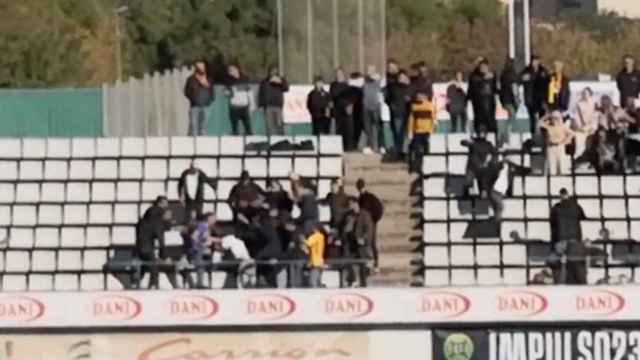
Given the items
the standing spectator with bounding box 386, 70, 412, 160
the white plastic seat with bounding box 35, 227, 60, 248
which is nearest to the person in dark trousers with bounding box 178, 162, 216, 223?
the white plastic seat with bounding box 35, 227, 60, 248

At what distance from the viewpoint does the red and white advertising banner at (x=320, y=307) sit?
84.1 ft

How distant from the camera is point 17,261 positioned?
2836 centimetres

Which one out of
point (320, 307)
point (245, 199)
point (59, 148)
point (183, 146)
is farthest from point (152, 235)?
point (59, 148)

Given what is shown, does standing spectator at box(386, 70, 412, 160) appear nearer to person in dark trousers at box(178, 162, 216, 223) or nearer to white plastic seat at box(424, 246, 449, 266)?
white plastic seat at box(424, 246, 449, 266)

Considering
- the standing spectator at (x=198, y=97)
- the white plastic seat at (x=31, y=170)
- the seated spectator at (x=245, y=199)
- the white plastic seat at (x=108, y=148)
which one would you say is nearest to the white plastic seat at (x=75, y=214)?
the white plastic seat at (x=31, y=170)

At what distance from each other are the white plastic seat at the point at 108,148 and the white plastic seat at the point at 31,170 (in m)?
0.84

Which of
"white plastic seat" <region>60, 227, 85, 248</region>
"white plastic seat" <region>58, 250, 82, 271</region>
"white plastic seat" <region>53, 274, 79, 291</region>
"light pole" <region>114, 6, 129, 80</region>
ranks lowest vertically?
"white plastic seat" <region>53, 274, 79, 291</region>

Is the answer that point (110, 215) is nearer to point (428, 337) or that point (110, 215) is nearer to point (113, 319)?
point (113, 319)

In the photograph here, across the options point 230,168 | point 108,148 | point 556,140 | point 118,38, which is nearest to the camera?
point 556,140

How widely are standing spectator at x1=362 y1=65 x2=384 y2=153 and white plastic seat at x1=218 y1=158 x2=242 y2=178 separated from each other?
1932 mm

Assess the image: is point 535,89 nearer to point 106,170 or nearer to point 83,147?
point 106,170

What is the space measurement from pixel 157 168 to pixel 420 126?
3708mm

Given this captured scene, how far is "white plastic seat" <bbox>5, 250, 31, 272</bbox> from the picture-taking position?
28.3 meters

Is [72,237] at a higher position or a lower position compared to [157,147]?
lower
